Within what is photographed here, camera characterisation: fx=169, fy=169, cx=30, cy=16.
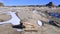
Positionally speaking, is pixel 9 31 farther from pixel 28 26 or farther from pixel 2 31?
pixel 28 26

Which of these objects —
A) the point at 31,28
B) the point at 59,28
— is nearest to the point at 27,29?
the point at 31,28

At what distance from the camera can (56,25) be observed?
18484 millimetres

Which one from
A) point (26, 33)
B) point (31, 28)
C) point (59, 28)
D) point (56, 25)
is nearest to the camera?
point (26, 33)

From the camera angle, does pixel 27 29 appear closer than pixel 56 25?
Yes

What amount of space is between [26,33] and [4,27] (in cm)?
265

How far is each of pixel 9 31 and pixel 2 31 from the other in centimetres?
64

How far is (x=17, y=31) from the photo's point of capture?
49.2 ft

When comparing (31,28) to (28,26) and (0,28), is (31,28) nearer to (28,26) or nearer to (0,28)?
(28,26)

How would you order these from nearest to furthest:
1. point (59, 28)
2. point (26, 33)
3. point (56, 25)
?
point (26, 33) < point (59, 28) < point (56, 25)

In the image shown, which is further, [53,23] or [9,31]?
[53,23]

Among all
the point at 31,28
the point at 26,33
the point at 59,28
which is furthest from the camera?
the point at 59,28

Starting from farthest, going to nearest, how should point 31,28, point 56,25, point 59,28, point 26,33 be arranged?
point 56,25
point 59,28
point 31,28
point 26,33

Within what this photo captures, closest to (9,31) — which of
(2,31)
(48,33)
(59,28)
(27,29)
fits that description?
(2,31)

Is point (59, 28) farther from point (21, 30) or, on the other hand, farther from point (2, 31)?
point (2, 31)
